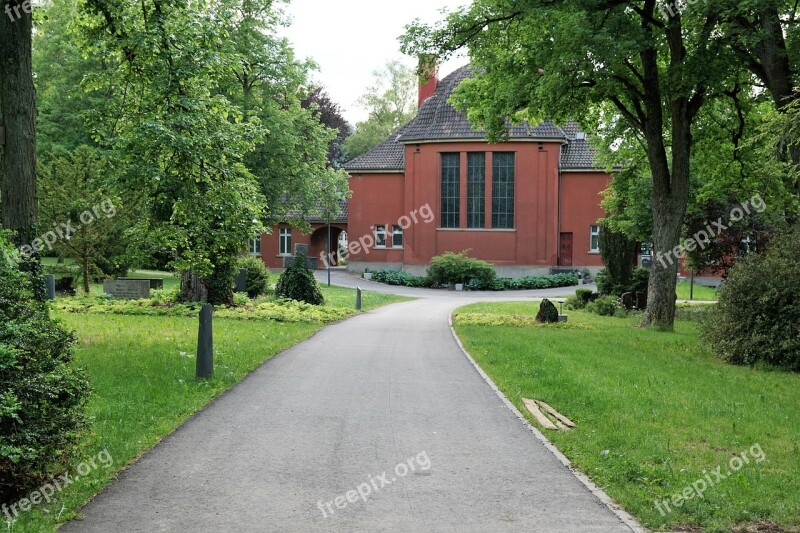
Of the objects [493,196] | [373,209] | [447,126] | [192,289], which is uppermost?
[447,126]

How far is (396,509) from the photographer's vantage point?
604 centimetres

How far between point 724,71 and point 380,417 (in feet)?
49.2

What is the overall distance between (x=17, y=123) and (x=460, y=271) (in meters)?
34.1

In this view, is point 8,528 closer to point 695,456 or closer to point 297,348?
point 695,456

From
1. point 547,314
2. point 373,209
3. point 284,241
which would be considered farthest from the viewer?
point 284,241

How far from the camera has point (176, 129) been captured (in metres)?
12.4

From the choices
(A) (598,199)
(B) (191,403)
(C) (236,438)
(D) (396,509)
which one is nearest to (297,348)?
(B) (191,403)

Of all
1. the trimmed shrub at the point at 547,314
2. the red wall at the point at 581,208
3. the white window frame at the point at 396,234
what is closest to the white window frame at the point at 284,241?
the white window frame at the point at 396,234

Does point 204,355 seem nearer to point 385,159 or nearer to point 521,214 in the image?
point 521,214

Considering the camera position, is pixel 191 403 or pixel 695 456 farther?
pixel 191 403

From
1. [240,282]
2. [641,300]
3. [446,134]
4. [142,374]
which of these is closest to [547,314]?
[641,300]

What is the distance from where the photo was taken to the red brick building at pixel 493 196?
4812 centimetres

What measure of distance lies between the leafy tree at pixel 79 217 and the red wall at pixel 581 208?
98.3 feet

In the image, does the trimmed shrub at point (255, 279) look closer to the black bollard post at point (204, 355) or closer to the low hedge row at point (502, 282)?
the black bollard post at point (204, 355)
